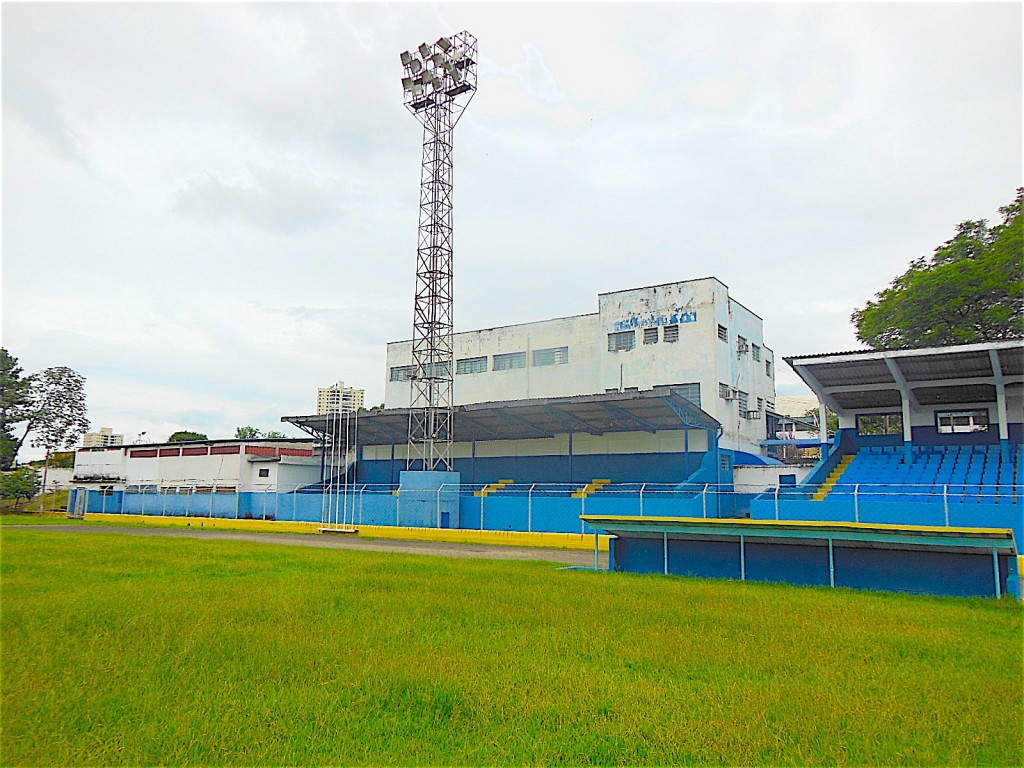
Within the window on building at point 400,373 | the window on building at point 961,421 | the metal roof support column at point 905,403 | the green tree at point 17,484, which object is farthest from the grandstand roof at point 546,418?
the green tree at point 17,484

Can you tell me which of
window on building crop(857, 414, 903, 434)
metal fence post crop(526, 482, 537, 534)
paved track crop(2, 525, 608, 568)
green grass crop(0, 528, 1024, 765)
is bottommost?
paved track crop(2, 525, 608, 568)

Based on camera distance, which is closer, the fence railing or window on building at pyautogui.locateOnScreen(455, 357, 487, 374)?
the fence railing

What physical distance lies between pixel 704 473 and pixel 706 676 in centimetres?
2985

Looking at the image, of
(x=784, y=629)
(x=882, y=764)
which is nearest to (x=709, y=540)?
(x=784, y=629)

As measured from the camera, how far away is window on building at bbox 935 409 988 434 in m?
31.7

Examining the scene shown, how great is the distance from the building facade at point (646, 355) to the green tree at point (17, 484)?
3562 cm

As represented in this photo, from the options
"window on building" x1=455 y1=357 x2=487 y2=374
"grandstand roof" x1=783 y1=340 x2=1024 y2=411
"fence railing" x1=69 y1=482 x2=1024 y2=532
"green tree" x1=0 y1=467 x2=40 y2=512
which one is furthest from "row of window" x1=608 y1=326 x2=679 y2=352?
"green tree" x1=0 y1=467 x2=40 y2=512

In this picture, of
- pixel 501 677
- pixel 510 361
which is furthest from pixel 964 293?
pixel 501 677

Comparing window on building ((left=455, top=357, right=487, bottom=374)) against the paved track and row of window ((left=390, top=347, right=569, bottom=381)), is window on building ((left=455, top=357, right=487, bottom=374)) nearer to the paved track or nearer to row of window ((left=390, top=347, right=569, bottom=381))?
row of window ((left=390, top=347, right=569, bottom=381))

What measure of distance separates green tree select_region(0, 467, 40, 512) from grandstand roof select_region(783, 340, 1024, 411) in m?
56.1

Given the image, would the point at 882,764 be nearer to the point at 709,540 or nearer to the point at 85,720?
the point at 85,720

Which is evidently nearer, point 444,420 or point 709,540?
point 709,540

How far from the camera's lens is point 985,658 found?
851cm

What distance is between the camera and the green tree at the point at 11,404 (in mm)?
61594
